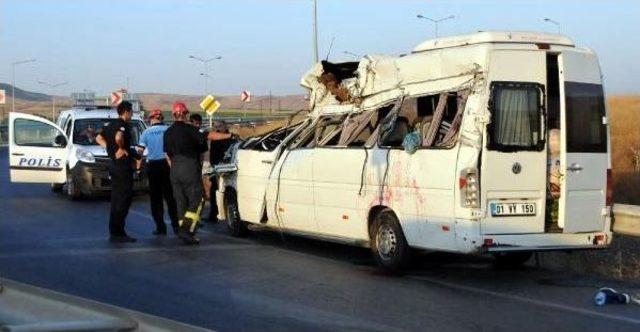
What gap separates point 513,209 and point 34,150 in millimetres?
12526

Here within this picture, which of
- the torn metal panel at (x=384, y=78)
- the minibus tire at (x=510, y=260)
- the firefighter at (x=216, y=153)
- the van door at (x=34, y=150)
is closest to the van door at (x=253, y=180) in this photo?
the torn metal panel at (x=384, y=78)

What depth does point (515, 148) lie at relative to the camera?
843 centimetres

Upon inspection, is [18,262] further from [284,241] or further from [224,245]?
[284,241]

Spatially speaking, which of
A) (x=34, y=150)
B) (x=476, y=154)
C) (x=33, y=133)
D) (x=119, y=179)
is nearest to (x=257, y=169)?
(x=119, y=179)

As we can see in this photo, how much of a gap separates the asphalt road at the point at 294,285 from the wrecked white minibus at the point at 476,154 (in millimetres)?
473

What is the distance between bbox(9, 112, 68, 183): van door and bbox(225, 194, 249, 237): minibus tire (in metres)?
6.74

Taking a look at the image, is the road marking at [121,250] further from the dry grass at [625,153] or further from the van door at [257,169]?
the dry grass at [625,153]

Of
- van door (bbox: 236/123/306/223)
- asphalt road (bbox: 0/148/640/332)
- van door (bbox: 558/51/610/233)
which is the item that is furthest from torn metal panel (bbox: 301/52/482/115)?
asphalt road (bbox: 0/148/640/332)

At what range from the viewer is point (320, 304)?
7668mm

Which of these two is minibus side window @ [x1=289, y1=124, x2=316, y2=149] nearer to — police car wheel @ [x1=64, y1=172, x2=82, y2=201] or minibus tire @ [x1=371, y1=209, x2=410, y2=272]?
minibus tire @ [x1=371, y1=209, x2=410, y2=272]

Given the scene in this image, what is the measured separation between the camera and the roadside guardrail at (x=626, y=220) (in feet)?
31.2

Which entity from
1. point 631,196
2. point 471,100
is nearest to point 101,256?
point 471,100

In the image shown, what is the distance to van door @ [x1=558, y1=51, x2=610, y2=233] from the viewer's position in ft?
28.4

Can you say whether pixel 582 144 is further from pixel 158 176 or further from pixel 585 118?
pixel 158 176
